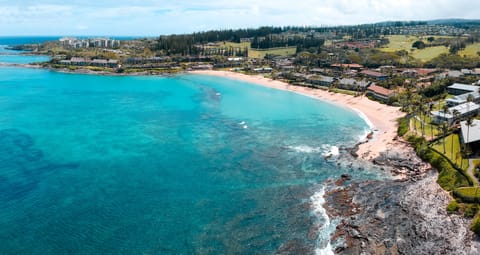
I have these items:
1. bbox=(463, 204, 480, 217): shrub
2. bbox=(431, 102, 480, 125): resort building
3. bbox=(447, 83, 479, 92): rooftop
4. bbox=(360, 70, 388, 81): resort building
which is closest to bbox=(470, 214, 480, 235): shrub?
bbox=(463, 204, 480, 217): shrub

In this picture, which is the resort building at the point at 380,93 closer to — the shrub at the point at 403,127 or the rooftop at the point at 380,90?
the rooftop at the point at 380,90

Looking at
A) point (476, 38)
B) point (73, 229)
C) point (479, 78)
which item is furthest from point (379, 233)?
point (476, 38)

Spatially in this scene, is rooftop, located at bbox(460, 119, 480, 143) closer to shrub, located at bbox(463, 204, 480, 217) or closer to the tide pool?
shrub, located at bbox(463, 204, 480, 217)

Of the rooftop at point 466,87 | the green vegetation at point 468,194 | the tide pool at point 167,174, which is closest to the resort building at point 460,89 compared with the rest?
the rooftop at point 466,87

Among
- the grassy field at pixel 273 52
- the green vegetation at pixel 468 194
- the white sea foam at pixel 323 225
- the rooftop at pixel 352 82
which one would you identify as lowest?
the white sea foam at pixel 323 225

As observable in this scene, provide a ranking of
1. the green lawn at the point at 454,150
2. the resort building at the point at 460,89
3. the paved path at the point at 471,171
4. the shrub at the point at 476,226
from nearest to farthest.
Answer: the shrub at the point at 476,226
the paved path at the point at 471,171
the green lawn at the point at 454,150
the resort building at the point at 460,89

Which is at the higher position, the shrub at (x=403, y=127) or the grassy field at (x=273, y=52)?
the grassy field at (x=273, y=52)

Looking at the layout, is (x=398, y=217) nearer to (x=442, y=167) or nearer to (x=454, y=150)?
(x=442, y=167)
